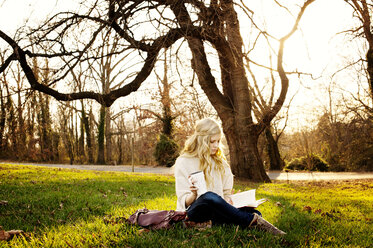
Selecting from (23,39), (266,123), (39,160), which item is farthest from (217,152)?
(39,160)

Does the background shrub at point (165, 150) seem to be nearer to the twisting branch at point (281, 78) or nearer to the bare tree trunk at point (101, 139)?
the bare tree trunk at point (101, 139)

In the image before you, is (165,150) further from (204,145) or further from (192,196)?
(192,196)

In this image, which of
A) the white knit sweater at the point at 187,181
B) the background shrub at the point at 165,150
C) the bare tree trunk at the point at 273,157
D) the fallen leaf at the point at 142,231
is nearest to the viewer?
the fallen leaf at the point at 142,231

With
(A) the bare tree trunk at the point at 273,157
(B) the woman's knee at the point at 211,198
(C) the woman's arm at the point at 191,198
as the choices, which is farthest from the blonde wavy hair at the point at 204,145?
(A) the bare tree trunk at the point at 273,157

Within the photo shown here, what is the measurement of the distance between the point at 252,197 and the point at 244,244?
0.85 m

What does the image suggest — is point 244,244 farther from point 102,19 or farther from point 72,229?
point 102,19

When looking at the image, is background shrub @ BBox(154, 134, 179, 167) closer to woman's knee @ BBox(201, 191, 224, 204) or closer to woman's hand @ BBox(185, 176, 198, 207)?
woman's hand @ BBox(185, 176, 198, 207)

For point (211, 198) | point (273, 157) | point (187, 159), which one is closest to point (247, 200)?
point (211, 198)

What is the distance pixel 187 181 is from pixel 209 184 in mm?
289

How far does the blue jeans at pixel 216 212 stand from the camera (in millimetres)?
3324

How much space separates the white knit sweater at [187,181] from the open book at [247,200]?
0.63ft

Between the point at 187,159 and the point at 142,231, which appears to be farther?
the point at 187,159

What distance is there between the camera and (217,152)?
4074 mm

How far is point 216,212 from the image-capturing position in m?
3.45
